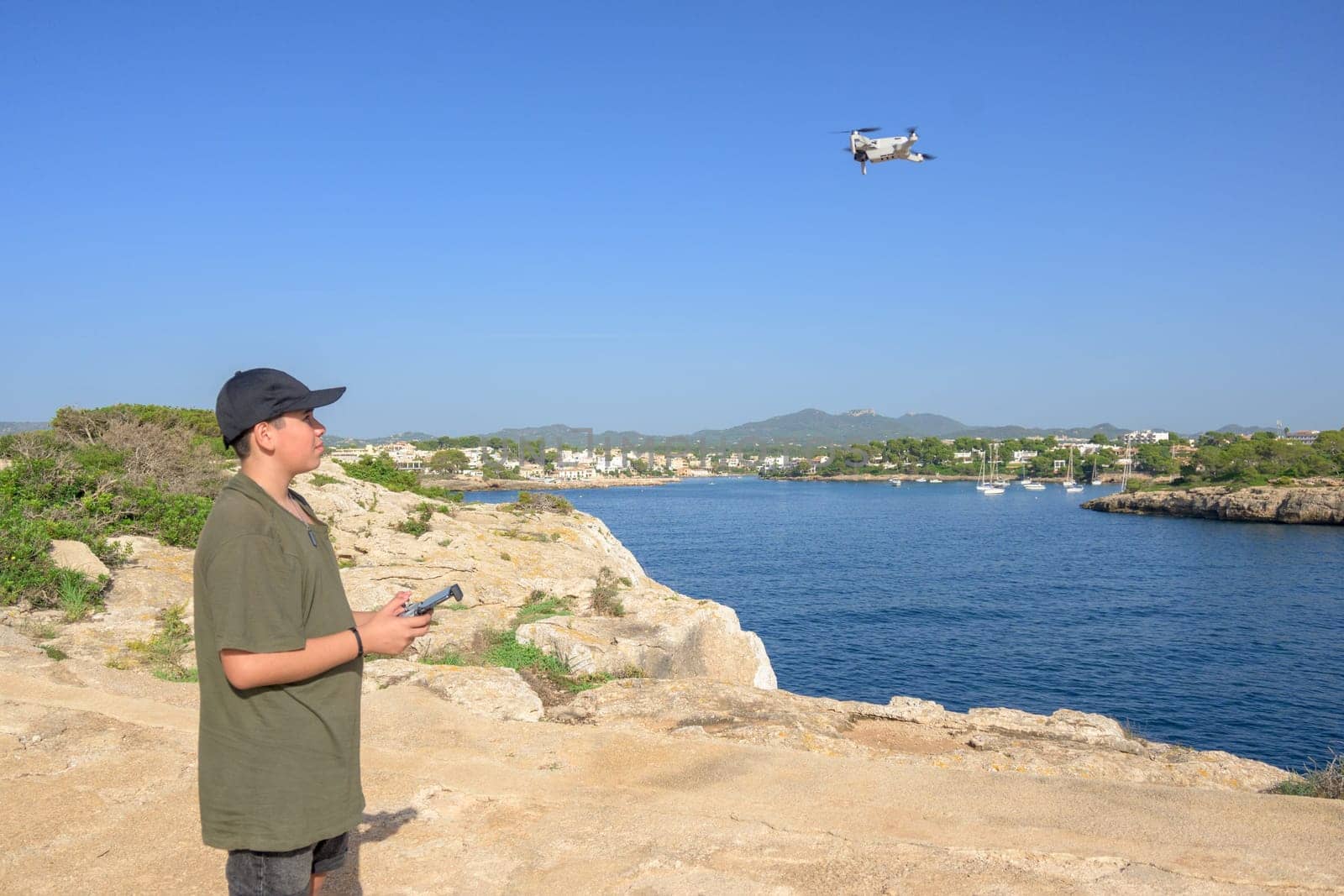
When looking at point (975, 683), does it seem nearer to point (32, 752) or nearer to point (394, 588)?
point (394, 588)

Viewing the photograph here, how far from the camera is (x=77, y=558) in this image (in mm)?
12422

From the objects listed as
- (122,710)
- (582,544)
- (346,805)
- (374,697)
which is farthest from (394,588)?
(582,544)

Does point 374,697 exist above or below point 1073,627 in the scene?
above

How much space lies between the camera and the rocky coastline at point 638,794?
4875 mm

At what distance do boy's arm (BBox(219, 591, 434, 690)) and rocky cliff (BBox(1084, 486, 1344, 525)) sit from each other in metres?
102

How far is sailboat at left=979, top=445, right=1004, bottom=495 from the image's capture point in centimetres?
14675

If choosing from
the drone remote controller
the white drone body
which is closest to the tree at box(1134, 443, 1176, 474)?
the white drone body

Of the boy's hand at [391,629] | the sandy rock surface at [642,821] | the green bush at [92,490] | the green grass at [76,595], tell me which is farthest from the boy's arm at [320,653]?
the green bush at [92,490]

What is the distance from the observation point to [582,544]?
26438mm

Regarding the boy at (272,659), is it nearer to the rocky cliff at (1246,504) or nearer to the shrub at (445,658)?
the shrub at (445,658)

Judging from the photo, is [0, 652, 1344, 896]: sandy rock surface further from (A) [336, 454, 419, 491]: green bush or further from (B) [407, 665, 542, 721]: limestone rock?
(A) [336, 454, 419, 491]: green bush

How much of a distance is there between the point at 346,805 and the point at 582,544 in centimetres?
2337

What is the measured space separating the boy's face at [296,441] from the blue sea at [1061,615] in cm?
2397

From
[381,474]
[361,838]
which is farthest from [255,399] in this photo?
[381,474]
